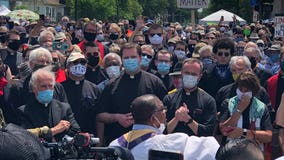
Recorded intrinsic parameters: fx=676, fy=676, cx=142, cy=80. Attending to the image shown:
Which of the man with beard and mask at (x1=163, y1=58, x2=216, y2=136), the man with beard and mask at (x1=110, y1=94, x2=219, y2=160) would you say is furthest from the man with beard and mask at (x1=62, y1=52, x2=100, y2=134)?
the man with beard and mask at (x1=110, y1=94, x2=219, y2=160)

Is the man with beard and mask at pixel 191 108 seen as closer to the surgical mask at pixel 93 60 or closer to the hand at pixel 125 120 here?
the hand at pixel 125 120

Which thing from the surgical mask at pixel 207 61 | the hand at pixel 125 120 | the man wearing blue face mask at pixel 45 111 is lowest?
the hand at pixel 125 120

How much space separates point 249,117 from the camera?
6.68 metres

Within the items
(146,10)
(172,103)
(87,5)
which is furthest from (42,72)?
(146,10)

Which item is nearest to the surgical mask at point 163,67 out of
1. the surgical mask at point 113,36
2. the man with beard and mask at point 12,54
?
the man with beard and mask at point 12,54

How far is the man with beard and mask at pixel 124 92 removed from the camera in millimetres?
7586

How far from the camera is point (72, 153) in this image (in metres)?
3.08

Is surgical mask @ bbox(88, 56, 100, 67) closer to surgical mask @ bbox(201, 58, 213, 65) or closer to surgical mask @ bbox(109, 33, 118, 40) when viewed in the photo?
surgical mask @ bbox(201, 58, 213, 65)

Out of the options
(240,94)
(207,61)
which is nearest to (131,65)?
(240,94)

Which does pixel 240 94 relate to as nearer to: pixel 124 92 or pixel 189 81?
pixel 189 81

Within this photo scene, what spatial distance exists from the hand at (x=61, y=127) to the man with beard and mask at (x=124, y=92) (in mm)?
1140

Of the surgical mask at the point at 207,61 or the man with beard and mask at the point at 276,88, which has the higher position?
the surgical mask at the point at 207,61

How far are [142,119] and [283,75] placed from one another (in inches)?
143

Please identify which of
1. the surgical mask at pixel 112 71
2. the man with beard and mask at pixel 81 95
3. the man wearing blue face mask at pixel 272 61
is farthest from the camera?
the man wearing blue face mask at pixel 272 61
